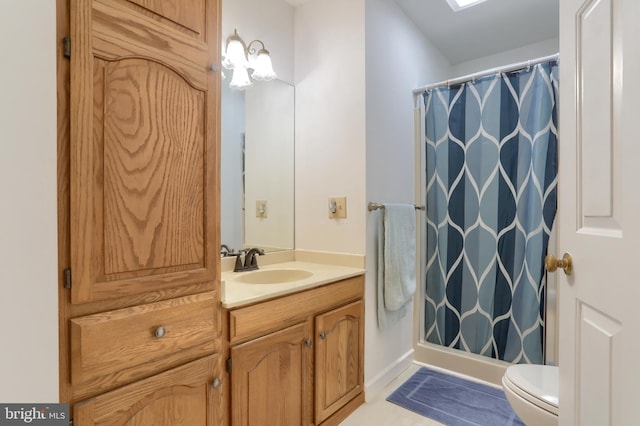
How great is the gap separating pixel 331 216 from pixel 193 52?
4.07ft

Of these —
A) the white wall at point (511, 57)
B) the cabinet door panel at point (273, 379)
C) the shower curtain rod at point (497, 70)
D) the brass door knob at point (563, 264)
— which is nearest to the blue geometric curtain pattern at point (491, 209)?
the shower curtain rod at point (497, 70)

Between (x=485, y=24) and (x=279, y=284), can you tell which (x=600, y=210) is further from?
(x=485, y=24)

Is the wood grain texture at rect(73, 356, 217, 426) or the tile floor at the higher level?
the wood grain texture at rect(73, 356, 217, 426)

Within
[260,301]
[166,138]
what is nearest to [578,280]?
A: [260,301]

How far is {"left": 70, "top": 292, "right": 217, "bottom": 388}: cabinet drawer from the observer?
2.80 ft

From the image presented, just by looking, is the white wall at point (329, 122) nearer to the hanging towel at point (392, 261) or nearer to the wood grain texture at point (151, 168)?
the hanging towel at point (392, 261)

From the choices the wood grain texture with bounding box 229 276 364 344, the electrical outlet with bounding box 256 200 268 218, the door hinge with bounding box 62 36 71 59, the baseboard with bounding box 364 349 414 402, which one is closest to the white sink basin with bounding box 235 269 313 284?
the wood grain texture with bounding box 229 276 364 344

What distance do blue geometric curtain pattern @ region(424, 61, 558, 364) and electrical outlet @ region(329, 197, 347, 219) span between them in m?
0.76

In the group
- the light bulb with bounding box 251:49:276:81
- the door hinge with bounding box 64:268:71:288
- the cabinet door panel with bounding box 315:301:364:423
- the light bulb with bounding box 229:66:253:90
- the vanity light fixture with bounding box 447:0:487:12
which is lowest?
the cabinet door panel with bounding box 315:301:364:423

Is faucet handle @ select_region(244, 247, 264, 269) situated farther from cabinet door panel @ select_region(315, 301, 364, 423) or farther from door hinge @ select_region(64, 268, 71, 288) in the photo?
door hinge @ select_region(64, 268, 71, 288)

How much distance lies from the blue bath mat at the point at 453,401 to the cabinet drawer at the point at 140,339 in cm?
143

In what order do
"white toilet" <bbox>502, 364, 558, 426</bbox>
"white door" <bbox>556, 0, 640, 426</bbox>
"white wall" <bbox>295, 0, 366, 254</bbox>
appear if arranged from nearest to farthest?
"white door" <bbox>556, 0, 640, 426</bbox>, "white toilet" <bbox>502, 364, 558, 426</bbox>, "white wall" <bbox>295, 0, 366, 254</bbox>

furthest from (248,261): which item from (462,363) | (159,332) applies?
(462,363)

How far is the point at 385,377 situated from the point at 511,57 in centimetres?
286
